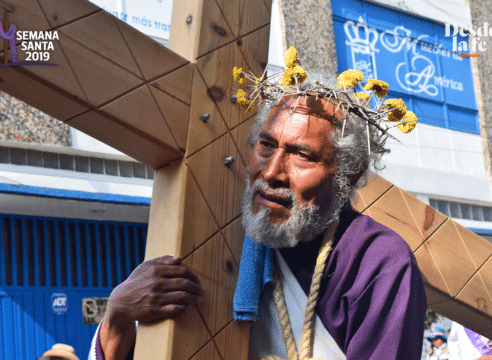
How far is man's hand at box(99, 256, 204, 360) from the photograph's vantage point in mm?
2074

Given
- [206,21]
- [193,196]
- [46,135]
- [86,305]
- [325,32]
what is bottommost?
[86,305]

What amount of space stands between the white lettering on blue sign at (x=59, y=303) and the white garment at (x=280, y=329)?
20.4 ft

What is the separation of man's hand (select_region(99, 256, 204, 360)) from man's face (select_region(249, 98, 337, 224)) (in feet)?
1.19

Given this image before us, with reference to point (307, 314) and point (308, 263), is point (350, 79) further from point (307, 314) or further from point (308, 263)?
point (307, 314)

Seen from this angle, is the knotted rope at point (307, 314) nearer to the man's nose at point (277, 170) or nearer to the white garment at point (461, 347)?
the man's nose at point (277, 170)

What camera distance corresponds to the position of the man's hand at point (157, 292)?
2074 millimetres

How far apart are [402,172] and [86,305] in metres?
5.66

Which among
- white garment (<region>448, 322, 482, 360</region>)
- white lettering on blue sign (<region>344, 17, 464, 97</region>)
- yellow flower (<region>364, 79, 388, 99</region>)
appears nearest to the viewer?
yellow flower (<region>364, 79, 388, 99</region>)

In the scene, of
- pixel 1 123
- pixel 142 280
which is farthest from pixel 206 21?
pixel 1 123

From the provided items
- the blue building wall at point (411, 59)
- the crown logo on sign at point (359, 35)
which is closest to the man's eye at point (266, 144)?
the blue building wall at point (411, 59)

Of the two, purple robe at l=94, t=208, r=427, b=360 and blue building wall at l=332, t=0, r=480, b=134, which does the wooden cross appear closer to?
purple robe at l=94, t=208, r=427, b=360

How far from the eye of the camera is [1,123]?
745 cm

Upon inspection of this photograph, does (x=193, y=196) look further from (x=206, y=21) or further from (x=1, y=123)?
(x=1, y=123)

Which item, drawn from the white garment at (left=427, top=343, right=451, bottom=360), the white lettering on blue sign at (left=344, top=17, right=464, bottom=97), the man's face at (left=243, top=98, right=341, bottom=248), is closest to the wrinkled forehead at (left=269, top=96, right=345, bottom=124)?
the man's face at (left=243, top=98, right=341, bottom=248)
